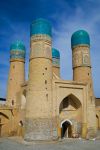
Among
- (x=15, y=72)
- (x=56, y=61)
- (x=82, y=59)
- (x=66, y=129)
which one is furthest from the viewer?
(x=56, y=61)

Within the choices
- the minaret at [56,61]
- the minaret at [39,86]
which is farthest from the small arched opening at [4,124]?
the minaret at [56,61]

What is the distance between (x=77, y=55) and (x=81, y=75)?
2.88 metres

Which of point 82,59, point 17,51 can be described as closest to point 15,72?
point 17,51

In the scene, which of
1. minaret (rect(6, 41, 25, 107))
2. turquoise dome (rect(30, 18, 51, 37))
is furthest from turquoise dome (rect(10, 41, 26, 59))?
turquoise dome (rect(30, 18, 51, 37))

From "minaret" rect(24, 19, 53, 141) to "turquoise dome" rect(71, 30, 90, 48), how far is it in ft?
19.2

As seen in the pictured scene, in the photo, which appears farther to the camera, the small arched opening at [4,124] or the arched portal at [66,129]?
the small arched opening at [4,124]

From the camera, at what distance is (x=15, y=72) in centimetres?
3334

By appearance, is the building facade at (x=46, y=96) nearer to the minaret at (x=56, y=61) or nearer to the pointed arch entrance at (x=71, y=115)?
the pointed arch entrance at (x=71, y=115)

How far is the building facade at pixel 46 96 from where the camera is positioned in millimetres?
24797

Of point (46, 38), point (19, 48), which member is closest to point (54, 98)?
point (46, 38)

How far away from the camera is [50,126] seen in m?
Result: 24.8

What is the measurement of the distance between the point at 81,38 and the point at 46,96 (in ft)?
35.3

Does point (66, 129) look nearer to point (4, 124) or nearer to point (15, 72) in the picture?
point (4, 124)

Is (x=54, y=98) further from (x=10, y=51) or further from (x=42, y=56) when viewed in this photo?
(x=10, y=51)
